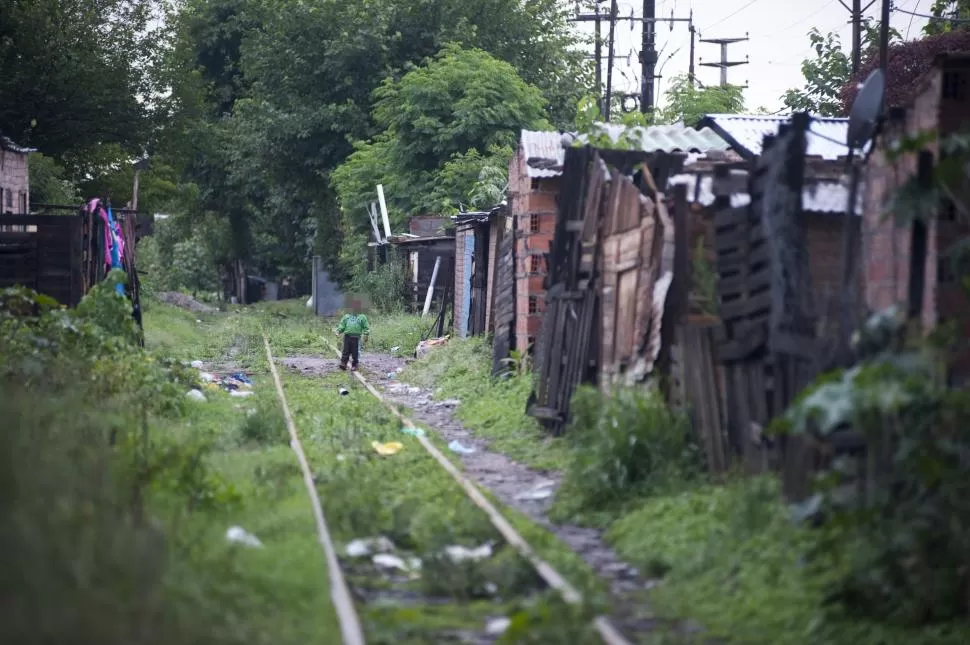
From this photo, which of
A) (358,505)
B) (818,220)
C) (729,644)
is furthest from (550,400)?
(729,644)

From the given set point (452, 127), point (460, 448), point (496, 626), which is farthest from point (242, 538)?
point (452, 127)

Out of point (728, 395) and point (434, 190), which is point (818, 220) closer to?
point (728, 395)

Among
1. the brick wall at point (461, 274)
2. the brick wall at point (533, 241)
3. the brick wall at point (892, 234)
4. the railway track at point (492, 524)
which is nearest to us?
the railway track at point (492, 524)

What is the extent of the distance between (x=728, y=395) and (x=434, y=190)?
82.6ft

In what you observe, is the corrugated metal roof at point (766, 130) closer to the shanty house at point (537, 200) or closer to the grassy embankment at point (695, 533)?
the shanty house at point (537, 200)

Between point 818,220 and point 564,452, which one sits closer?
point 818,220

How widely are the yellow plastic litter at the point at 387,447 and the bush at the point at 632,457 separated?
2663 mm

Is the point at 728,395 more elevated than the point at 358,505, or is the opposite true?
the point at 728,395

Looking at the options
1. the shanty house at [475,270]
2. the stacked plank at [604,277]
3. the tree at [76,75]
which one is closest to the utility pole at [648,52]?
the shanty house at [475,270]

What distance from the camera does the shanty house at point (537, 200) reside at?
15.5 metres

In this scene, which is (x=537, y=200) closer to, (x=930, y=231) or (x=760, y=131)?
(x=760, y=131)

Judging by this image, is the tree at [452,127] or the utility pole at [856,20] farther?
the tree at [452,127]

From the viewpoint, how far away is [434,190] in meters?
33.4

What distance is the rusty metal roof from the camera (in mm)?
13297
